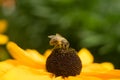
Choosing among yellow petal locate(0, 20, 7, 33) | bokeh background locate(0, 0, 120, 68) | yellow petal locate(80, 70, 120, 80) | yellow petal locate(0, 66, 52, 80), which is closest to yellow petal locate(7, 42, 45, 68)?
yellow petal locate(0, 66, 52, 80)

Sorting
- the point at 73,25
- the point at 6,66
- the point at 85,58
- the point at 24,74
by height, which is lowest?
the point at 24,74

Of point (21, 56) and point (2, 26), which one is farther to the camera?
point (2, 26)

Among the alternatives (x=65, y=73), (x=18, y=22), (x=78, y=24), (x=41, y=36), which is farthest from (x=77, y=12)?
(x=65, y=73)

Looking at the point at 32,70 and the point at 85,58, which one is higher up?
the point at 85,58

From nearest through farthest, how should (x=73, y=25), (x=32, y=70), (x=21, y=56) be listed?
(x=32, y=70) < (x=21, y=56) < (x=73, y=25)

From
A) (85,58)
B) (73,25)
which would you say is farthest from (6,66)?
(73,25)

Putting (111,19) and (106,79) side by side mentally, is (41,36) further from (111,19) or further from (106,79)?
(106,79)

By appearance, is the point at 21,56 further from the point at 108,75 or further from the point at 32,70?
the point at 108,75
